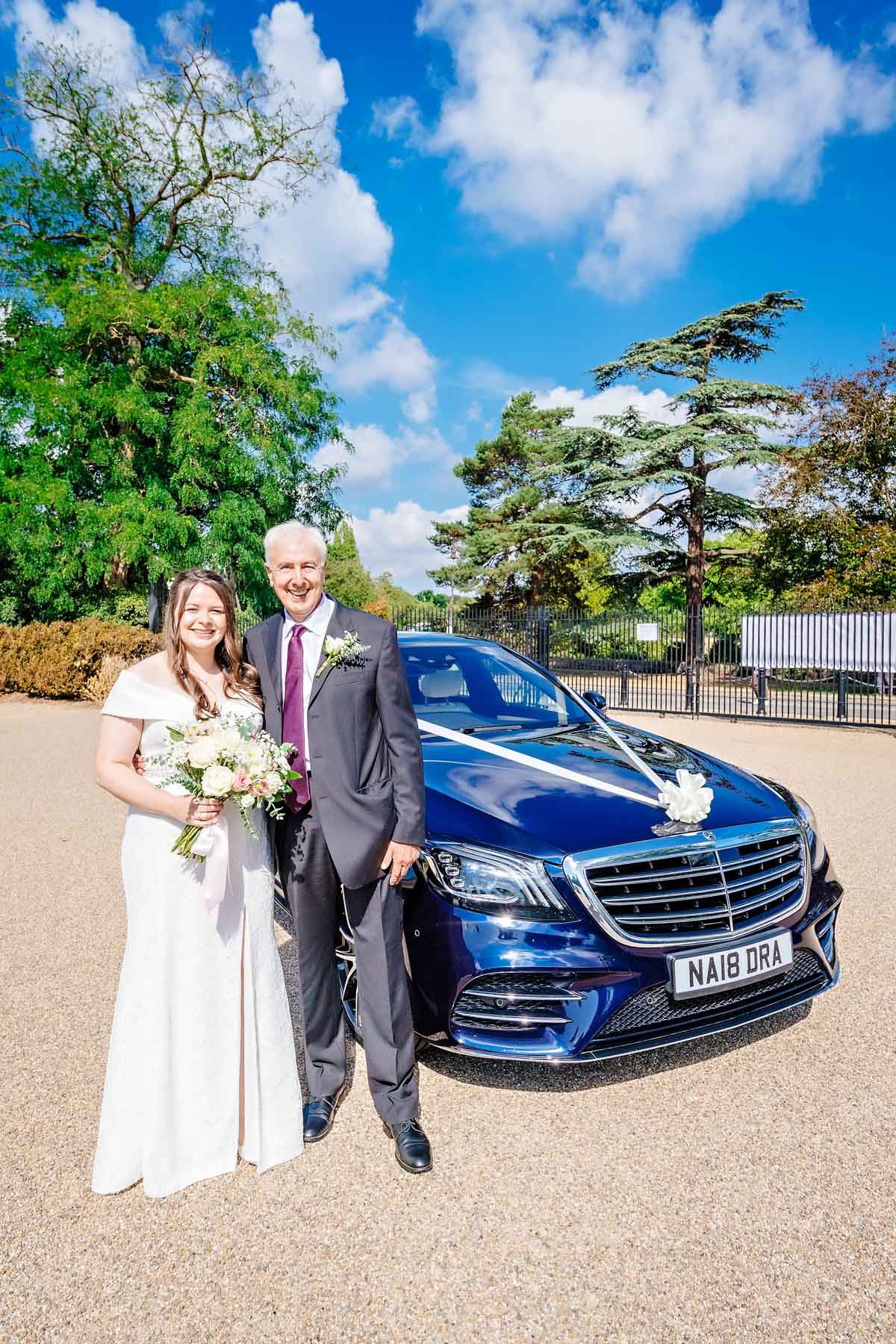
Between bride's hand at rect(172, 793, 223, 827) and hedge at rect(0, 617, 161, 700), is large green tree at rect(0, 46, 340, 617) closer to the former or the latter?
hedge at rect(0, 617, 161, 700)

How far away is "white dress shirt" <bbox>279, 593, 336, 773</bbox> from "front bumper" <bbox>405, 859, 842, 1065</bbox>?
77 cm

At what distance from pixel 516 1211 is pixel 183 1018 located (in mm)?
1078

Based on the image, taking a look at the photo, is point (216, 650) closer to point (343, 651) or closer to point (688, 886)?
point (343, 651)

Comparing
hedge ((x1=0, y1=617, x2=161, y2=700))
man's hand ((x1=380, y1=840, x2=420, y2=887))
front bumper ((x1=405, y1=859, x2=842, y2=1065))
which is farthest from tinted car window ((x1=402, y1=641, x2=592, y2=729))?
hedge ((x1=0, y1=617, x2=161, y2=700))

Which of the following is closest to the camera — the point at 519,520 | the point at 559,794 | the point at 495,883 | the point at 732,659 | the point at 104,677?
the point at 495,883

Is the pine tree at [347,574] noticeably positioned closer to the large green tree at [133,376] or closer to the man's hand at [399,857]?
the large green tree at [133,376]

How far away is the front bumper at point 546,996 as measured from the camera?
2.44m

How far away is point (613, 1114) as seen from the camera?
2713 millimetres

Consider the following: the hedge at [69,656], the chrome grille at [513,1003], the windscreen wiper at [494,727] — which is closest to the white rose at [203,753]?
the chrome grille at [513,1003]

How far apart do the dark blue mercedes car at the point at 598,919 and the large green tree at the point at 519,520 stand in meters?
28.1

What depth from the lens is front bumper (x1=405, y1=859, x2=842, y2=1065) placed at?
2439 millimetres

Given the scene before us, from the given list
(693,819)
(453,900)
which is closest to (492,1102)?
(453,900)

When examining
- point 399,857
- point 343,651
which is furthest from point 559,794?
point 343,651

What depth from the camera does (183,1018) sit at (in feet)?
7.73
